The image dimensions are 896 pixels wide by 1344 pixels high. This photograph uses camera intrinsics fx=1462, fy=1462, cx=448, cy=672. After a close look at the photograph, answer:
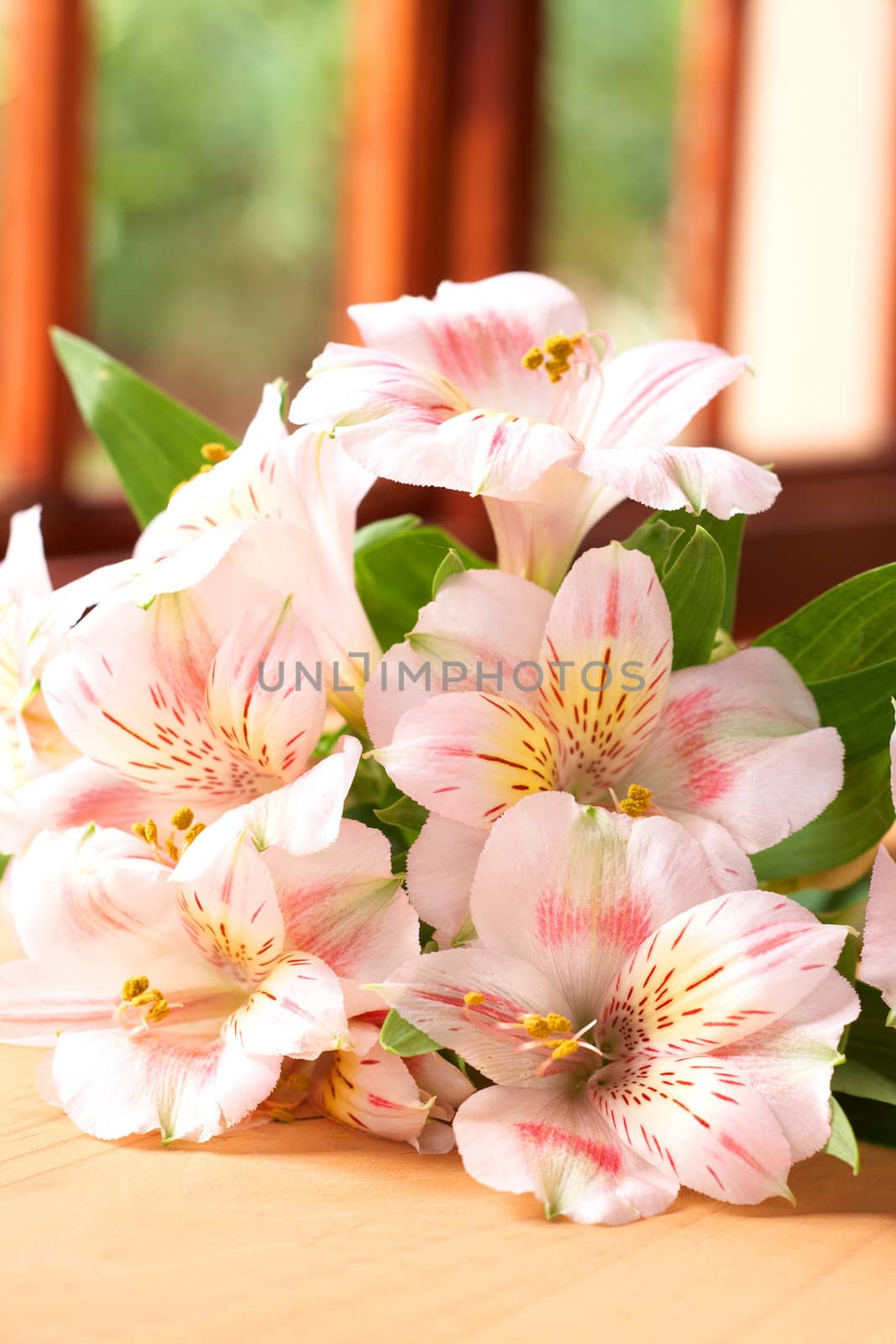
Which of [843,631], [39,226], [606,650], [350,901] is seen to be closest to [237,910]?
[350,901]

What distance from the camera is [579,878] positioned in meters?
0.42

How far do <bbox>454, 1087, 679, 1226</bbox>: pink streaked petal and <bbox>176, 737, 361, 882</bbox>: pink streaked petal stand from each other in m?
0.09

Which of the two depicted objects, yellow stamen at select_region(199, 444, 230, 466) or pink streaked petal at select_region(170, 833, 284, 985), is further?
yellow stamen at select_region(199, 444, 230, 466)

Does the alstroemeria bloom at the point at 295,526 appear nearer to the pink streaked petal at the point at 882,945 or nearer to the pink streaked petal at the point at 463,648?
the pink streaked petal at the point at 463,648

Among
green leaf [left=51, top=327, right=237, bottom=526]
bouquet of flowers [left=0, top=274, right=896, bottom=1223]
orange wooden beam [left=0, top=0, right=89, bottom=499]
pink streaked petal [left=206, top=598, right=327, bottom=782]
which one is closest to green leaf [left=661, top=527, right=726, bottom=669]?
bouquet of flowers [left=0, top=274, right=896, bottom=1223]

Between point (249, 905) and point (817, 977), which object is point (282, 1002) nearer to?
point (249, 905)

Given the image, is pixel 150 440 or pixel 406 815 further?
pixel 150 440

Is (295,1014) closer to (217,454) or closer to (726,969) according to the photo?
(726,969)

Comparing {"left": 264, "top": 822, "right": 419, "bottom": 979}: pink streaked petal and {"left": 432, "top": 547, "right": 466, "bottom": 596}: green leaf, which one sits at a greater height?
{"left": 432, "top": 547, "right": 466, "bottom": 596}: green leaf

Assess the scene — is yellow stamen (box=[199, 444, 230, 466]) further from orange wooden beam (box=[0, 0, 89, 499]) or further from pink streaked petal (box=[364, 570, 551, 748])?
orange wooden beam (box=[0, 0, 89, 499])

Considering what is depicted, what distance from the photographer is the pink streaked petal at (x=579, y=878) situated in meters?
0.42

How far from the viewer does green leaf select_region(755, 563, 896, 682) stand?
0.50 metres

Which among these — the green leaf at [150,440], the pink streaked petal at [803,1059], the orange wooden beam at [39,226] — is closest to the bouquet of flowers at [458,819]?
the pink streaked petal at [803,1059]

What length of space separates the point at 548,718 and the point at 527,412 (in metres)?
0.13
